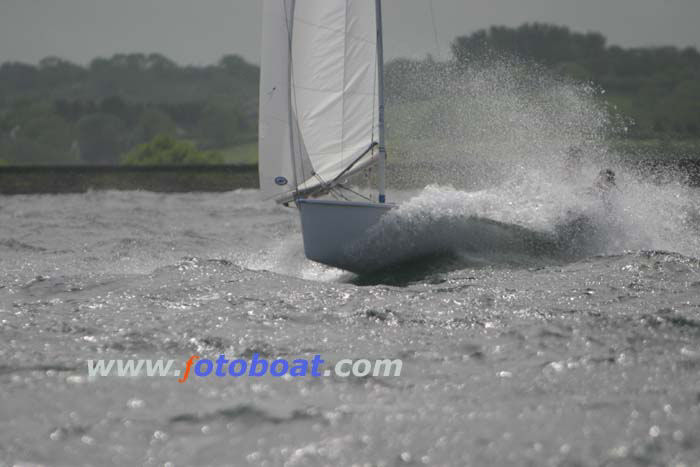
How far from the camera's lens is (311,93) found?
12117mm

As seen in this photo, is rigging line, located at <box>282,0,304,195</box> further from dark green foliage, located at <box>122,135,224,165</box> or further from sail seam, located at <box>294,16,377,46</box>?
dark green foliage, located at <box>122,135,224,165</box>

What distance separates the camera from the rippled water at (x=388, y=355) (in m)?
4.05

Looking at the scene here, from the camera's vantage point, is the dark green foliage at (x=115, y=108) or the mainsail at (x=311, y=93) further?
the dark green foliage at (x=115, y=108)

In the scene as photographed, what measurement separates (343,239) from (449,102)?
1192 centimetres

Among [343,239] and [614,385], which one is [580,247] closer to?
[343,239]

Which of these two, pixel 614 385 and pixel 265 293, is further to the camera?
pixel 265 293

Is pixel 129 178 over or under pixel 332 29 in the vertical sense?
under

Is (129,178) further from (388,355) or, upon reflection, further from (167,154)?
(167,154)

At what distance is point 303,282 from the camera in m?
9.37

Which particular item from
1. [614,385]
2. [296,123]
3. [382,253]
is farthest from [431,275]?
[614,385]

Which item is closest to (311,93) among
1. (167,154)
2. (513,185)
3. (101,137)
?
(513,185)

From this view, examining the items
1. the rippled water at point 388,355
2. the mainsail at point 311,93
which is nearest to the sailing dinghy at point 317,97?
the mainsail at point 311,93

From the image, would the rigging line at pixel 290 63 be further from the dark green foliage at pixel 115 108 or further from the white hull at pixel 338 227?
the dark green foliage at pixel 115 108

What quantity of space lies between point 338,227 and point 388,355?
523 centimetres
